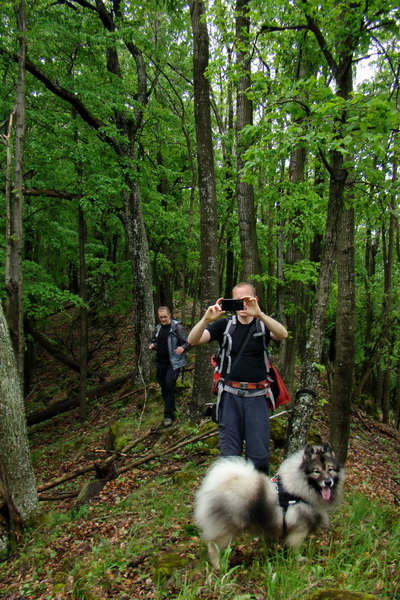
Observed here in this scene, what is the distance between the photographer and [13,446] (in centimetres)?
485

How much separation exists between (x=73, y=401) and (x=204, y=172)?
905 cm

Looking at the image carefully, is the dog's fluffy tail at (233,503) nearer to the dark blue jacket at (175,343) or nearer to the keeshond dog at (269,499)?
the keeshond dog at (269,499)

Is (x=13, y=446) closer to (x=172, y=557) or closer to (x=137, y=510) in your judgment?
(x=137, y=510)

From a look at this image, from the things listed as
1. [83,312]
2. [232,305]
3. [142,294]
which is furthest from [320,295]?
[83,312]

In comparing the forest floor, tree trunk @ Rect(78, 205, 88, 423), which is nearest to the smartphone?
the forest floor

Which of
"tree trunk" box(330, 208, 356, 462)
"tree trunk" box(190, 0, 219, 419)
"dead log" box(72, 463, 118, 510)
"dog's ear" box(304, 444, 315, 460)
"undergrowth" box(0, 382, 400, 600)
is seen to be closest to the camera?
"undergrowth" box(0, 382, 400, 600)

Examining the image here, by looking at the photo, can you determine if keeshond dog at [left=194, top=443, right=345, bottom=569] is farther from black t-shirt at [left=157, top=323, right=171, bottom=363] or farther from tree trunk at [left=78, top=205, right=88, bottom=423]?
tree trunk at [left=78, top=205, right=88, bottom=423]

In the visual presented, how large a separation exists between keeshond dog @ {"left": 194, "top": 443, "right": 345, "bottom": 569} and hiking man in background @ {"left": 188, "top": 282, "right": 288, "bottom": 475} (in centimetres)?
40

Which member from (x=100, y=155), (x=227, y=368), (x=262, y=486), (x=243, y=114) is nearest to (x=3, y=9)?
(x=100, y=155)

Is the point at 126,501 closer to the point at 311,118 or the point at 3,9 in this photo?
the point at 311,118

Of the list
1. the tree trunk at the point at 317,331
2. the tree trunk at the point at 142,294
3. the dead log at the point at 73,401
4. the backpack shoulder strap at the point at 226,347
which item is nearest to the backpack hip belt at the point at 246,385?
the backpack shoulder strap at the point at 226,347

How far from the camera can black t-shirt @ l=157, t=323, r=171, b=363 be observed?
7.96 meters

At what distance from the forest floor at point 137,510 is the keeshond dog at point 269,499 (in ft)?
1.24

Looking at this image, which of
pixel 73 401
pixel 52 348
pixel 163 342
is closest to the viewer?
pixel 163 342
